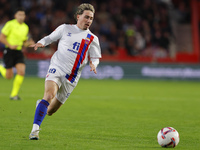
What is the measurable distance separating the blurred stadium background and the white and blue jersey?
14.3 metres

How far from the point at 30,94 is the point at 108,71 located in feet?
27.5

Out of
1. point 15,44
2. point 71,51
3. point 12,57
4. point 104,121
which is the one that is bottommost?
point 104,121

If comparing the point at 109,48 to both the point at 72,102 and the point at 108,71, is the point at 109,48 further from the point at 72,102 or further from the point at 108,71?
the point at 72,102

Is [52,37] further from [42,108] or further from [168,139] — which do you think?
[168,139]

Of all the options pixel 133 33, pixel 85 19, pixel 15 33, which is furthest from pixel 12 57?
pixel 133 33

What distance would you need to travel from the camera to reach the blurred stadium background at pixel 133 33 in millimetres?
22156

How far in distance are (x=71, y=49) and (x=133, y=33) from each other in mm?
16941

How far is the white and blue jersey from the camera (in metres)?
7.16

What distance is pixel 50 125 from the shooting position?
813 cm

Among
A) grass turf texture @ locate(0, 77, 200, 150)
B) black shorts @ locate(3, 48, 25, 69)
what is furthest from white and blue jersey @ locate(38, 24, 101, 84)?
black shorts @ locate(3, 48, 25, 69)

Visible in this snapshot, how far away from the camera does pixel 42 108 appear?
21.7 ft

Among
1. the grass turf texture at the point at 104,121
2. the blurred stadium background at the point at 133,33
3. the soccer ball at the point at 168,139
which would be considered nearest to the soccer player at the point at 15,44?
the grass turf texture at the point at 104,121

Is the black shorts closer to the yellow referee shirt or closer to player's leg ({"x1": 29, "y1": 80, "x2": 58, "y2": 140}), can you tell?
the yellow referee shirt

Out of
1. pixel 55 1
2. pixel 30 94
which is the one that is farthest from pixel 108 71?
pixel 30 94
